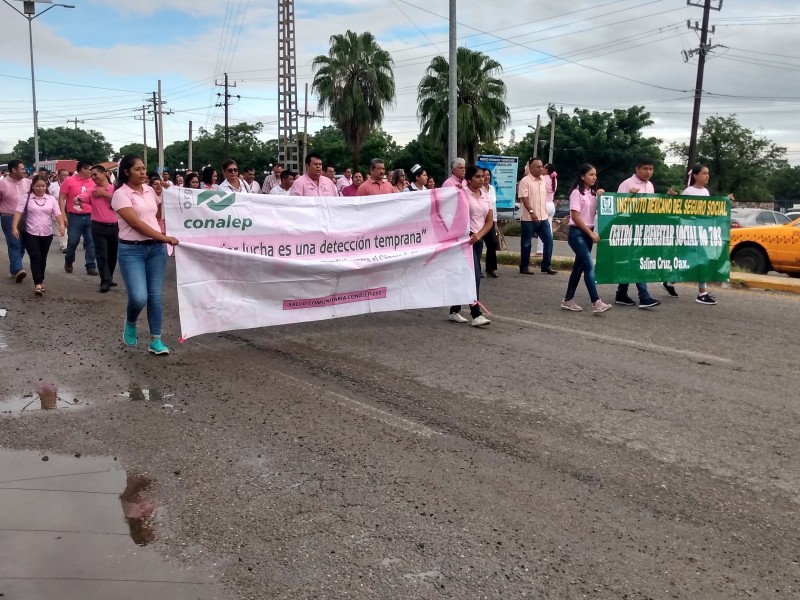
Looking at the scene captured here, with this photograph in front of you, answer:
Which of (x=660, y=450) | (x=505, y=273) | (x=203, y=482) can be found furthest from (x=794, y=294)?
(x=203, y=482)

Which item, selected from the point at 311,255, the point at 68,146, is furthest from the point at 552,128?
the point at 68,146

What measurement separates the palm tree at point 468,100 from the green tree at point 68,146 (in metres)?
108

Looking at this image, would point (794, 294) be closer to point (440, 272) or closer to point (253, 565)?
point (440, 272)

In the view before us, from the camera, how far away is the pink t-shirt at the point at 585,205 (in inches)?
370

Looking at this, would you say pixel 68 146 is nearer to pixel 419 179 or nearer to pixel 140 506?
pixel 419 179

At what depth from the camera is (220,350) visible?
727 cm

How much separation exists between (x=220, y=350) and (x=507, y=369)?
276 cm

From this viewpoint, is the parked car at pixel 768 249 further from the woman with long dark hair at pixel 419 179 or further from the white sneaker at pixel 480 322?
the white sneaker at pixel 480 322

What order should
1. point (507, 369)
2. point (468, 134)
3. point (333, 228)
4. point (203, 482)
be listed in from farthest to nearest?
1. point (468, 134)
2. point (333, 228)
3. point (507, 369)
4. point (203, 482)

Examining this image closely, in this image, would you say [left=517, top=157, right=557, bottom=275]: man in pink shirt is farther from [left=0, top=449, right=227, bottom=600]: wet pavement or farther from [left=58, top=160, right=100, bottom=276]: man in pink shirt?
[left=0, top=449, right=227, bottom=600]: wet pavement

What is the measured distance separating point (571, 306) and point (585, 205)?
1288 mm

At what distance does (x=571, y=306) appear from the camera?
9.51 meters

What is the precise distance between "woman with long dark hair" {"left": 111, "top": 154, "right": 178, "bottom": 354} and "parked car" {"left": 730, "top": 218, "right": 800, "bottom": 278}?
452 inches

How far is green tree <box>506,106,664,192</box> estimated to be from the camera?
59438 mm
